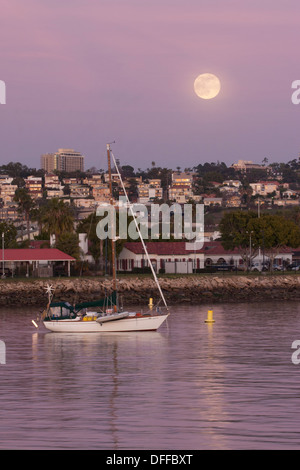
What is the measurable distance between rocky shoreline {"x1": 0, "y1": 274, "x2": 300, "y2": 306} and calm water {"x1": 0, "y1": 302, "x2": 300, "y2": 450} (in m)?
33.7

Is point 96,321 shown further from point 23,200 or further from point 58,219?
point 23,200

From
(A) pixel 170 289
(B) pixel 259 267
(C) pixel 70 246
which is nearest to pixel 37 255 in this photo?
(C) pixel 70 246

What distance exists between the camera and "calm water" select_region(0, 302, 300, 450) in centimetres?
2284

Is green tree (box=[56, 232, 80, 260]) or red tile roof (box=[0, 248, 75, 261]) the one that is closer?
red tile roof (box=[0, 248, 75, 261])

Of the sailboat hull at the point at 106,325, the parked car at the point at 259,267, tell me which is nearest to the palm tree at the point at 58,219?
the parked car at the point at 259,267

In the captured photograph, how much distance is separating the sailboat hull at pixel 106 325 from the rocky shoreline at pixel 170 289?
32.2 m

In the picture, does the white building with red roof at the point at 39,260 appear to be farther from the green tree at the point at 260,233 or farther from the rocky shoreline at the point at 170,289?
the green tree at the point at 260,233

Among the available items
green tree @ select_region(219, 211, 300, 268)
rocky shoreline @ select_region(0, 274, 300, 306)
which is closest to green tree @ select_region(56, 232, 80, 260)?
rocky shoreline @ select_region(0, 274, 300, 306)

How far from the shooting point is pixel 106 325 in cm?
5391

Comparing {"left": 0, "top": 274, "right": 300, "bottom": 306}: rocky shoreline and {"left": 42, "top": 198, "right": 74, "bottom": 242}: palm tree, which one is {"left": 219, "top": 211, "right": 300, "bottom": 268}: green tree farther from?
{"left": 42, "top": 198, "right": 74, "bottom": 242}: palm tree

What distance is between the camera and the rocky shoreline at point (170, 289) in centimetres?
9006

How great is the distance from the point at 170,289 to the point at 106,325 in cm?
4352
